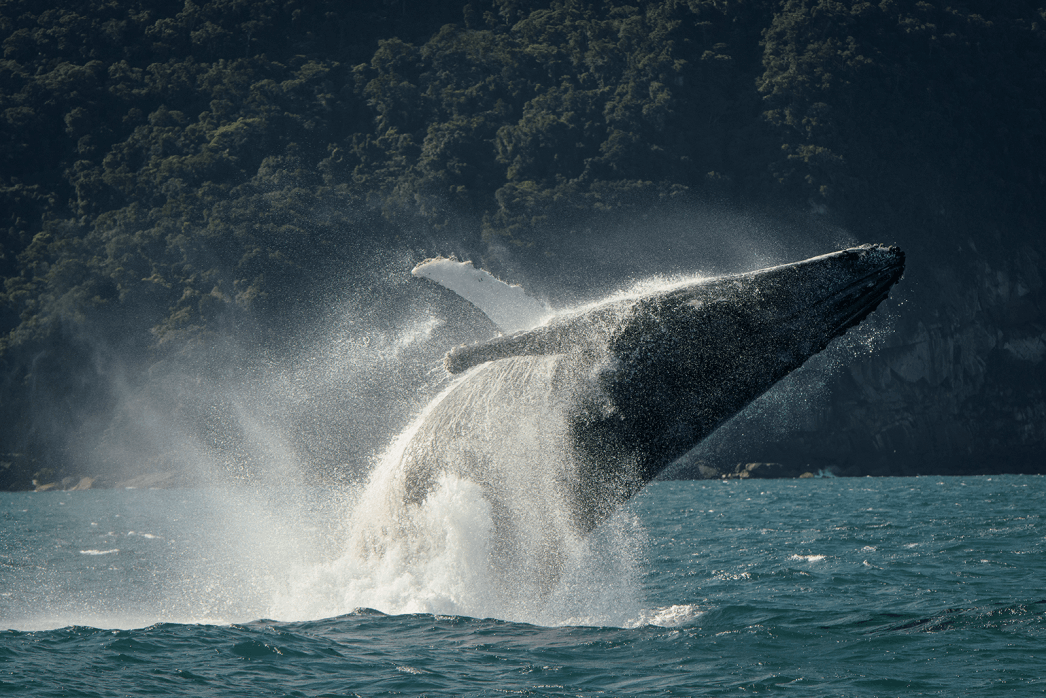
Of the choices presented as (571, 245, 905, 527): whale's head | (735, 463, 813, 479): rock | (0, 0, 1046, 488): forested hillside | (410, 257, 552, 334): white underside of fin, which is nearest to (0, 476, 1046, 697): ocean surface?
(571, 245, 905, 527): whale's head

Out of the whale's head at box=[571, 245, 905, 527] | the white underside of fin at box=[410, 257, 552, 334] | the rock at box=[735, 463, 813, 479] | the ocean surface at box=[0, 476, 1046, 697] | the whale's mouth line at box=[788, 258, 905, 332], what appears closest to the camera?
the ocean surface at box=[0, 476, 1046, 697]

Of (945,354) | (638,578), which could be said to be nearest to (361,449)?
(945,354)

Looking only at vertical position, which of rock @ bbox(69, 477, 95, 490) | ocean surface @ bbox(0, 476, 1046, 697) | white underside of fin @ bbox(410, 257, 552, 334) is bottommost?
ocean surface @ bbox(0, 476, 1046, 697)

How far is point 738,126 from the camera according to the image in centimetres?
11819

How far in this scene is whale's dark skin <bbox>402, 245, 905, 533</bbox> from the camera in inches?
400

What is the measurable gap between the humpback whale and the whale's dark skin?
0.01 meters

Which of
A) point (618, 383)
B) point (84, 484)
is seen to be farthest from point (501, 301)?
point (84, 484)

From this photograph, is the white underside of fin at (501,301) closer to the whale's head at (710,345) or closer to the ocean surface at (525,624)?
the whale's head at (710,345)

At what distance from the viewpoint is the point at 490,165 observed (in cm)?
11425

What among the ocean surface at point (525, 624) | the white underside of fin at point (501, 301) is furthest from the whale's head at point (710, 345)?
the white underside of fin at point (501, 301)

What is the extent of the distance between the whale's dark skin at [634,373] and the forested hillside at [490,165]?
81.4m

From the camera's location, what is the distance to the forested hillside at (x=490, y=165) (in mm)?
93125

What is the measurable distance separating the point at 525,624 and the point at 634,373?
3438mm

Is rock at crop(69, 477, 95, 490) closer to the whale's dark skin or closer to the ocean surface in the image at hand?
the ocean surface
